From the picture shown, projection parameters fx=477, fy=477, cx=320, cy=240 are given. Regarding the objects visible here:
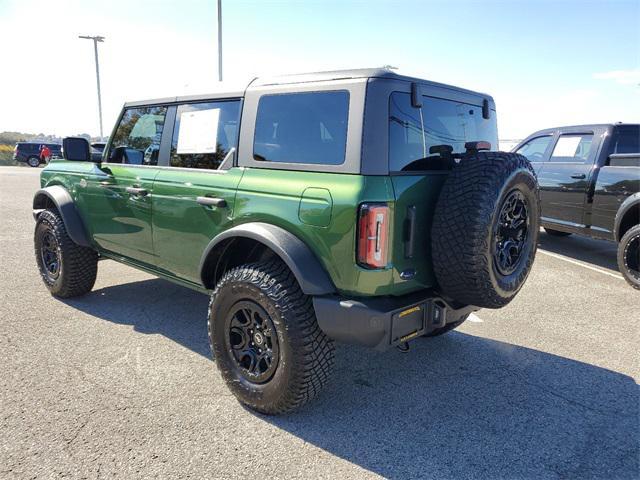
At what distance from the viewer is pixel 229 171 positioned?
308cm

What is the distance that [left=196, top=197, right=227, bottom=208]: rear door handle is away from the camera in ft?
9.88

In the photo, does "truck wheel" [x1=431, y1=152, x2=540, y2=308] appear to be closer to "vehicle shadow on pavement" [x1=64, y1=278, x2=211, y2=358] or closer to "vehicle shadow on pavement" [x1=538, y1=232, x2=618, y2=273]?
"vehicle shadow on pavement" [x1=64, y1=278, x2=211, y2=358]

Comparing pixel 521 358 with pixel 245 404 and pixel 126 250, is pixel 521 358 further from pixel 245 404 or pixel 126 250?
pixel 126 250

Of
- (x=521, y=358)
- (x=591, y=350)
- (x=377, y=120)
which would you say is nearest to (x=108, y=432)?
(x=377, y=120)

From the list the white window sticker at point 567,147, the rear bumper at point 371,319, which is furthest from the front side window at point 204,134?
the white window sticker at point 567,147

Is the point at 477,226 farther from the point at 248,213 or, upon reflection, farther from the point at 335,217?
the point at 248,213

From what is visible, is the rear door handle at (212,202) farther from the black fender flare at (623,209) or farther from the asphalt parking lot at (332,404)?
the black fender flare at (623,209)

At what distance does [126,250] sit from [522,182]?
3.11m

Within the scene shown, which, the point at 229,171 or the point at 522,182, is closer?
the point at 522,182

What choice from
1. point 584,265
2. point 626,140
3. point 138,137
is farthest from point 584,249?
point 138,137

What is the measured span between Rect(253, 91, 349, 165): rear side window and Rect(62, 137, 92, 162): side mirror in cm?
214

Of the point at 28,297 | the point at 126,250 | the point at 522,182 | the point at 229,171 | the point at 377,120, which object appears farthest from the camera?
the point at 28,297

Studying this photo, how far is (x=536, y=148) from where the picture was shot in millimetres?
7871

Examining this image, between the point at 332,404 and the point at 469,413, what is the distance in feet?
2.73
